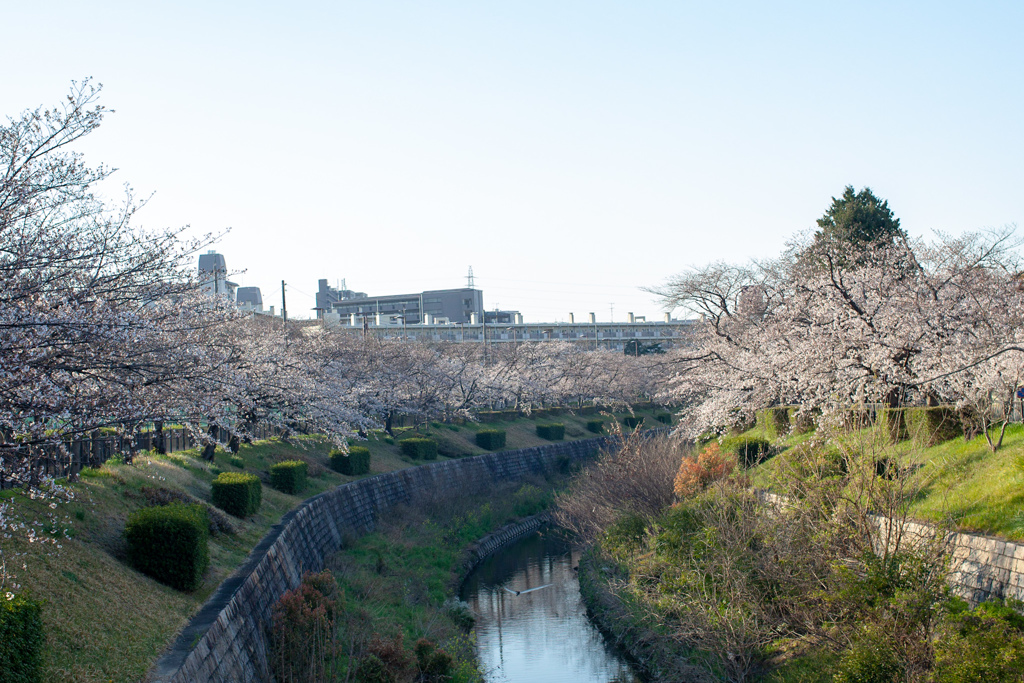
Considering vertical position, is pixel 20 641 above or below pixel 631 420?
above

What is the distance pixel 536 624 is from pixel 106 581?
466 inches

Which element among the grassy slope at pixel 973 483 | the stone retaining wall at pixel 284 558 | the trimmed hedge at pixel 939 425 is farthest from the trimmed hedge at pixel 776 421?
the grassy slope at pixel 973 483

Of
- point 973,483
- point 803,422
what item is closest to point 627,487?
point 803,422

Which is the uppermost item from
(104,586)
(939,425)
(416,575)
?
(939,425)

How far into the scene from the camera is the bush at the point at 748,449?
23766 mm

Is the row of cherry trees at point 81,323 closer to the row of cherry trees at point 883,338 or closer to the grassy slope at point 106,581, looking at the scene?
the grassy slope at point 106,581

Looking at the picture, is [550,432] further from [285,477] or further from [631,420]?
[285,477]

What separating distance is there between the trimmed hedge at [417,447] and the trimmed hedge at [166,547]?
21219 millimetres

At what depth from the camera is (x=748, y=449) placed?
24344 mm

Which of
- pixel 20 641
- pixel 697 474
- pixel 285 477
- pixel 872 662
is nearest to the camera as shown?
pixel 20 641

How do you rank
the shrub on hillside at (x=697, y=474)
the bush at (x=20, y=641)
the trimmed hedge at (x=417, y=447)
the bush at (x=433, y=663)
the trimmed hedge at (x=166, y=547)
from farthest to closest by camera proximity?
1. the trimmed hedge at (x=417, y=447)
2. the shrub on hillside at (x=697, y=474)
3. the bush at (x=433, y=663)
4. the trimmed hedge at (x=166, y=547)
5. the bush at (x=20, y=641)

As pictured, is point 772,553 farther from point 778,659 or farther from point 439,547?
point 439,547

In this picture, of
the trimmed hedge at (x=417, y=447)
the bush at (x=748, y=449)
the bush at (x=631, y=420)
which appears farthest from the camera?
the bush at (x=631, y=420)

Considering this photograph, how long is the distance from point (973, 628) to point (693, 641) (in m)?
5.05
